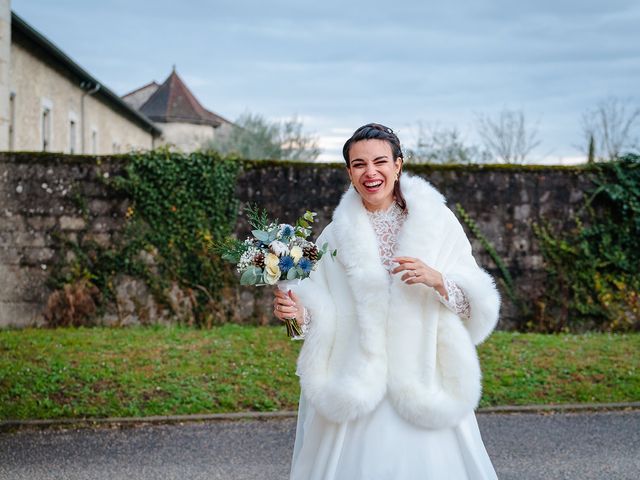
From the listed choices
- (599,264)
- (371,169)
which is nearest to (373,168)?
(371,169)

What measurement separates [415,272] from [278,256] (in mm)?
598

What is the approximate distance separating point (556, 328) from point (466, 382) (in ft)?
32.1

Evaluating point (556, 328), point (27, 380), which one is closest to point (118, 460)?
point (27, 380)

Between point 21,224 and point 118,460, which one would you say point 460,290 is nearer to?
point 118,460

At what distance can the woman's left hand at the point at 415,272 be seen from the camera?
359 cm

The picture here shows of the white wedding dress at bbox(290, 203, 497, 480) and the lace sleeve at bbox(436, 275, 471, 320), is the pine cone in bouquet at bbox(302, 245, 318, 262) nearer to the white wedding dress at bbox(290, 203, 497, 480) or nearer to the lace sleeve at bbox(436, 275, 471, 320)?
the white wedding dress at bbox(290, 203, 497, 480)

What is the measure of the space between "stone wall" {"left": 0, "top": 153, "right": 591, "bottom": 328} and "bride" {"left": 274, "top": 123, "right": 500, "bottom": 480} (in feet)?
28.5

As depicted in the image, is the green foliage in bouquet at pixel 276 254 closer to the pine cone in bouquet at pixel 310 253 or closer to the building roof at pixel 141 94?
the pine cone in bouquet at pixel 310 253

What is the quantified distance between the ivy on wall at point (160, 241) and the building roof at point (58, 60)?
629cm

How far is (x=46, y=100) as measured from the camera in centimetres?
2153

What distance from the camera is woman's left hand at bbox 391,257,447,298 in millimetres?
3590

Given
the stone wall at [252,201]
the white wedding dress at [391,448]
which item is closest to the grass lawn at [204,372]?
the stone wall at [252,201]

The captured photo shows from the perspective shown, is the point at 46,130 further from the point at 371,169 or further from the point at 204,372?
the point at 371,169

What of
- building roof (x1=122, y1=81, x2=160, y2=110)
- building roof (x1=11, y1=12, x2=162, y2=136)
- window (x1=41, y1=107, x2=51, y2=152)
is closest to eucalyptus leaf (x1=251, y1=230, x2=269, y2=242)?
building roof (x1=11, y1=12, x2=162, y2=136)
